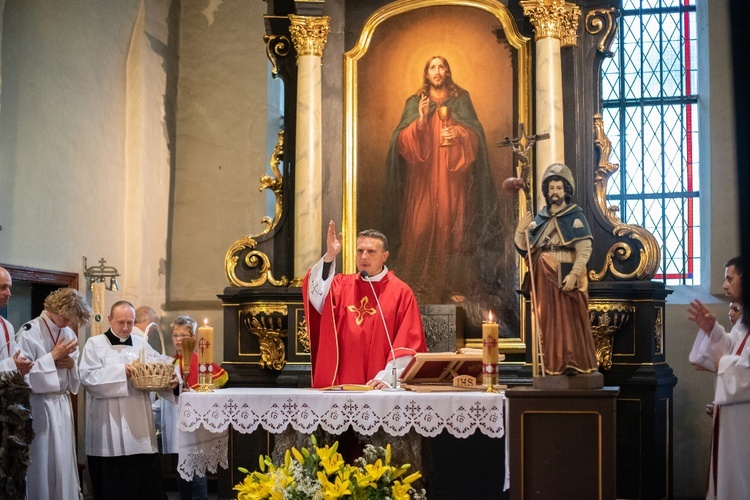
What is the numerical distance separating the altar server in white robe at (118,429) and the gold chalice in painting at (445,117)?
326cm

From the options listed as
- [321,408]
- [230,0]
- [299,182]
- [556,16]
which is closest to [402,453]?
[321,408]

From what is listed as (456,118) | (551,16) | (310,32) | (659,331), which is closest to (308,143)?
(310,32)

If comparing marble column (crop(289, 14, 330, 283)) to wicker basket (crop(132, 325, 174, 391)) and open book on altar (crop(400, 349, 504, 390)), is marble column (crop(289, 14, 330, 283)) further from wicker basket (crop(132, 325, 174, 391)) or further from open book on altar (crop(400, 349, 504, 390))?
open book on altar (crop(400, 349, 504, 390))

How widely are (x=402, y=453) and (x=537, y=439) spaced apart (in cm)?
113

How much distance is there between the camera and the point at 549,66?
866 cm

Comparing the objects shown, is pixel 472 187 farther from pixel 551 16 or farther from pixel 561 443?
pixel 561 443

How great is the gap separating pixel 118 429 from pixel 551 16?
5.09 meters

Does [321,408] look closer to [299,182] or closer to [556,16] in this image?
[299,182]

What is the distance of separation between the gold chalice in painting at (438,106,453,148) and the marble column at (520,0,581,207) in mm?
819

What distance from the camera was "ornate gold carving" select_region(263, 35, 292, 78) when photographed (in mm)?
9539

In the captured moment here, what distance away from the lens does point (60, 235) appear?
30.9 feet

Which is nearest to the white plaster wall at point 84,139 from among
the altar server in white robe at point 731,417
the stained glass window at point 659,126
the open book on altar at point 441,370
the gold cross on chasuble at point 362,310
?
the gold cross on chasuble at point 362,310

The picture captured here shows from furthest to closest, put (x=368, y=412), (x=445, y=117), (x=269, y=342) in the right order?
1. (x=445, y=117)
2. (x=269, y=342)
3. (x=368, y=412)

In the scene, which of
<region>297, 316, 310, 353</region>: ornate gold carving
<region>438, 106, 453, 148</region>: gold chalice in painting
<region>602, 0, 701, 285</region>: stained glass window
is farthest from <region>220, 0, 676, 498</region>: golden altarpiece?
<region>602, 0, 701, 285</region>: stained glass window
